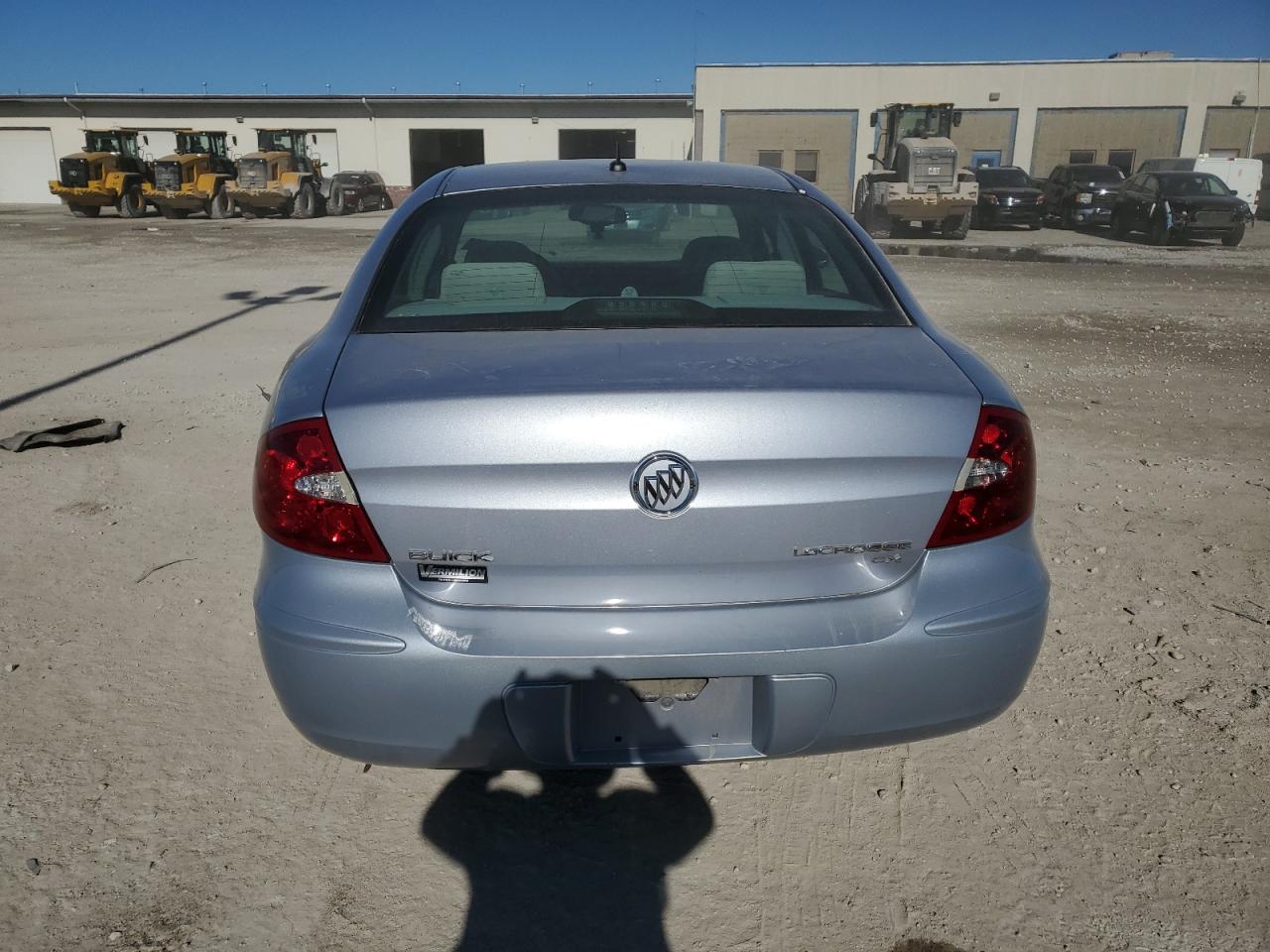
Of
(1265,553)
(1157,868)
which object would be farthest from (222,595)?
(1265,553)

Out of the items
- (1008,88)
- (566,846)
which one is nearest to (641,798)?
(566,846)

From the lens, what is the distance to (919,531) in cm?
193

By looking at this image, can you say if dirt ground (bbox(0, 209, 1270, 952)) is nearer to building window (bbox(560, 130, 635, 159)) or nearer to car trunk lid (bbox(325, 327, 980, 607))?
car trunk lid (bbox(325, 327, 980, 607))

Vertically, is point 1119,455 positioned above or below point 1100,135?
below

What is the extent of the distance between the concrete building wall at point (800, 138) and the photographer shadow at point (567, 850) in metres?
36.8

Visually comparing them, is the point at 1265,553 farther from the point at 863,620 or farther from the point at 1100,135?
the point at 1100,135

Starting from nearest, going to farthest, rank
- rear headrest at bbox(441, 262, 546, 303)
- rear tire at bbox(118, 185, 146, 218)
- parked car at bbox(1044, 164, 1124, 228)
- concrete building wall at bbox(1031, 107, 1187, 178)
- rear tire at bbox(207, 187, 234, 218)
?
1. rear headrest at bbox(441, 262, 546, 303)
2. parked car at bbox(1044, 164, 1124, 228)
3. rear tire at bbox(207, 187, 234, 218)
4. rear tire at bbox(118, 185, 146, 218)
5. concrete building wall at bbox(1031, 107, 1187, 178)

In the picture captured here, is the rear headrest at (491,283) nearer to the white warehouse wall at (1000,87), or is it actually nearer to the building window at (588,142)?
the white warehouse wall at (1000,87)

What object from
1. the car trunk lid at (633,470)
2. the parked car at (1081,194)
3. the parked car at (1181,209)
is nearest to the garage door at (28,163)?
the parked car at (1081,194)

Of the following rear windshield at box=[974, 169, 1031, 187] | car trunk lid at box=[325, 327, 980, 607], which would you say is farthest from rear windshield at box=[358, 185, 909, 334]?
rear windshield at box=[974, 169, 1031, 187]

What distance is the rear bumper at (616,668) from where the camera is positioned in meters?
1.88

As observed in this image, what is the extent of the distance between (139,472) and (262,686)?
257 cm

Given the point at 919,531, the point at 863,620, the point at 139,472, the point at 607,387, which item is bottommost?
the point at 139,472

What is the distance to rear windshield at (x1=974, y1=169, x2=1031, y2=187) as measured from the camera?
25797 millimetres
